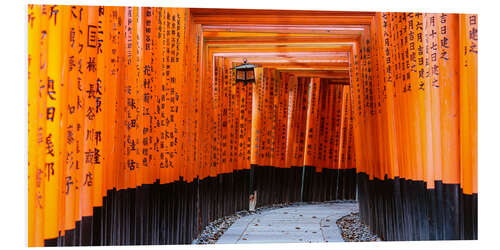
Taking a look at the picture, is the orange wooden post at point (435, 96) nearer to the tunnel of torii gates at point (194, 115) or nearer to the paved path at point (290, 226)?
the tunnel of torii gates at point (194, 115)

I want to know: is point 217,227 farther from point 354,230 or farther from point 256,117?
point 256,117

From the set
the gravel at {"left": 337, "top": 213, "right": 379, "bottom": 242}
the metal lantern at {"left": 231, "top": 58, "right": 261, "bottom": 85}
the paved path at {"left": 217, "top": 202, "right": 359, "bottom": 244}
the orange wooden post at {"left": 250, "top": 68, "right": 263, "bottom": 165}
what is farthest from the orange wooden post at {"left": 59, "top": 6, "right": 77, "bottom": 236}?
the orange wooden post at {"left": 250, "top": 68, "right": 263, "bottom": 165}

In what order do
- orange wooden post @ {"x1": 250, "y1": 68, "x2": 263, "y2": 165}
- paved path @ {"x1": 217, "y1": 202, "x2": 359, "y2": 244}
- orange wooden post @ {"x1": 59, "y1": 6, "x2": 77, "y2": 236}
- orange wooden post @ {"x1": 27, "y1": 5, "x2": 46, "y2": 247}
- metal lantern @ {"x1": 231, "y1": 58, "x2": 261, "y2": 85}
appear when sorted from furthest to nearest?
orange wooden post @ {"x1": 250, "y1": 68, "x2": 263, "y2": 165} < metal lantern @ {"x1": 231, "y1": 58, "x2": 261, "y2": 85} < paved path @ {"x1": 217, "y1": 202, "x2": 359, "y2": 244} < orange wooden post @ {"x1": 59, "y1": 6, "x2": 77, "y2": 236} < orange wooden post @ {"x1": 27, "y1": 5, "x2": 46, "y2": 247}

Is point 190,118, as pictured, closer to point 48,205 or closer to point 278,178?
point 48,205

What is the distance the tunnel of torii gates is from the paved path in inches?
17.9

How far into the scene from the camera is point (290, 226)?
554cm

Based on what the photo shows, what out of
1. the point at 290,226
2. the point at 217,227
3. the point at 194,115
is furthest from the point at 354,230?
the point at 194,115

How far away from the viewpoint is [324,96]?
8445 millimetres

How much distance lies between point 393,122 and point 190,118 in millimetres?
1900

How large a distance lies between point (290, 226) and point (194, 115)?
2035 mm

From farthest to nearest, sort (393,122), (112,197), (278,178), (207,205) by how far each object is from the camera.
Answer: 1. (278,178)
2. (207,205)
3. (393,122)
4. (112,197)

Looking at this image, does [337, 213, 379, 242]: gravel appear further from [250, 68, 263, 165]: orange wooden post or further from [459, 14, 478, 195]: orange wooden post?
[459, 14, 478, 195]: orange wooden post

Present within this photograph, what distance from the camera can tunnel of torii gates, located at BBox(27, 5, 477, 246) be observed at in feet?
7.15

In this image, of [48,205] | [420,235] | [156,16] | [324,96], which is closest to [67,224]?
[48,205]
